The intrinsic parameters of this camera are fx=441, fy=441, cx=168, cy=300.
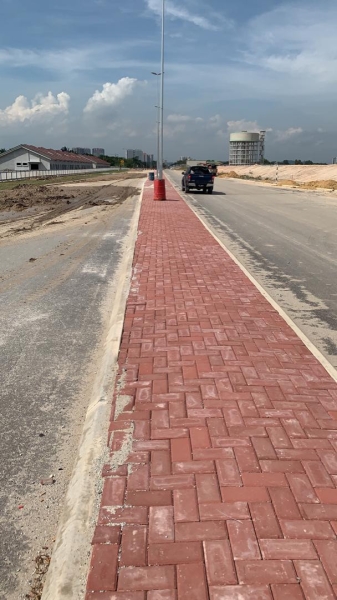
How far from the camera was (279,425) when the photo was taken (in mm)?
3377

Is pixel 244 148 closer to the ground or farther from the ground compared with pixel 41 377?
farther from the ground

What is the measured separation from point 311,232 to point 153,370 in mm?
11065

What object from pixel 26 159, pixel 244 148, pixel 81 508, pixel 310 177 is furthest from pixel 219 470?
pixel 244 148

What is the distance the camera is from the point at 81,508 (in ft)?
8.63

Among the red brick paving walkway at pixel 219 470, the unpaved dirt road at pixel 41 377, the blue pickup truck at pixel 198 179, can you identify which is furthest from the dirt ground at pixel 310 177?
the red brick paving walkway at pixel 219 470

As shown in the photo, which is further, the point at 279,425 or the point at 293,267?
the point at 293,267

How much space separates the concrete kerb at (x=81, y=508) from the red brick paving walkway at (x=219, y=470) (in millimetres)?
72

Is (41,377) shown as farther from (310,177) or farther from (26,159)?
(26,159)

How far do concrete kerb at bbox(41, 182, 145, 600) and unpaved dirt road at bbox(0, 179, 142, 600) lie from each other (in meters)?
0.14

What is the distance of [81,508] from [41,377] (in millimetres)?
2006

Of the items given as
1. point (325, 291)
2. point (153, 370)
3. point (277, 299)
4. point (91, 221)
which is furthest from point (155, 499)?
point (91, 221)

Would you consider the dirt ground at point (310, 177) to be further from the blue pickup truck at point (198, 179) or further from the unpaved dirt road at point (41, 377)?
the unpaved dirt road at point (41, 377)

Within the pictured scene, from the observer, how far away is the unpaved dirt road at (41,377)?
2668 mm

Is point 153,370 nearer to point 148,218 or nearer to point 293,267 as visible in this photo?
point 293,267
